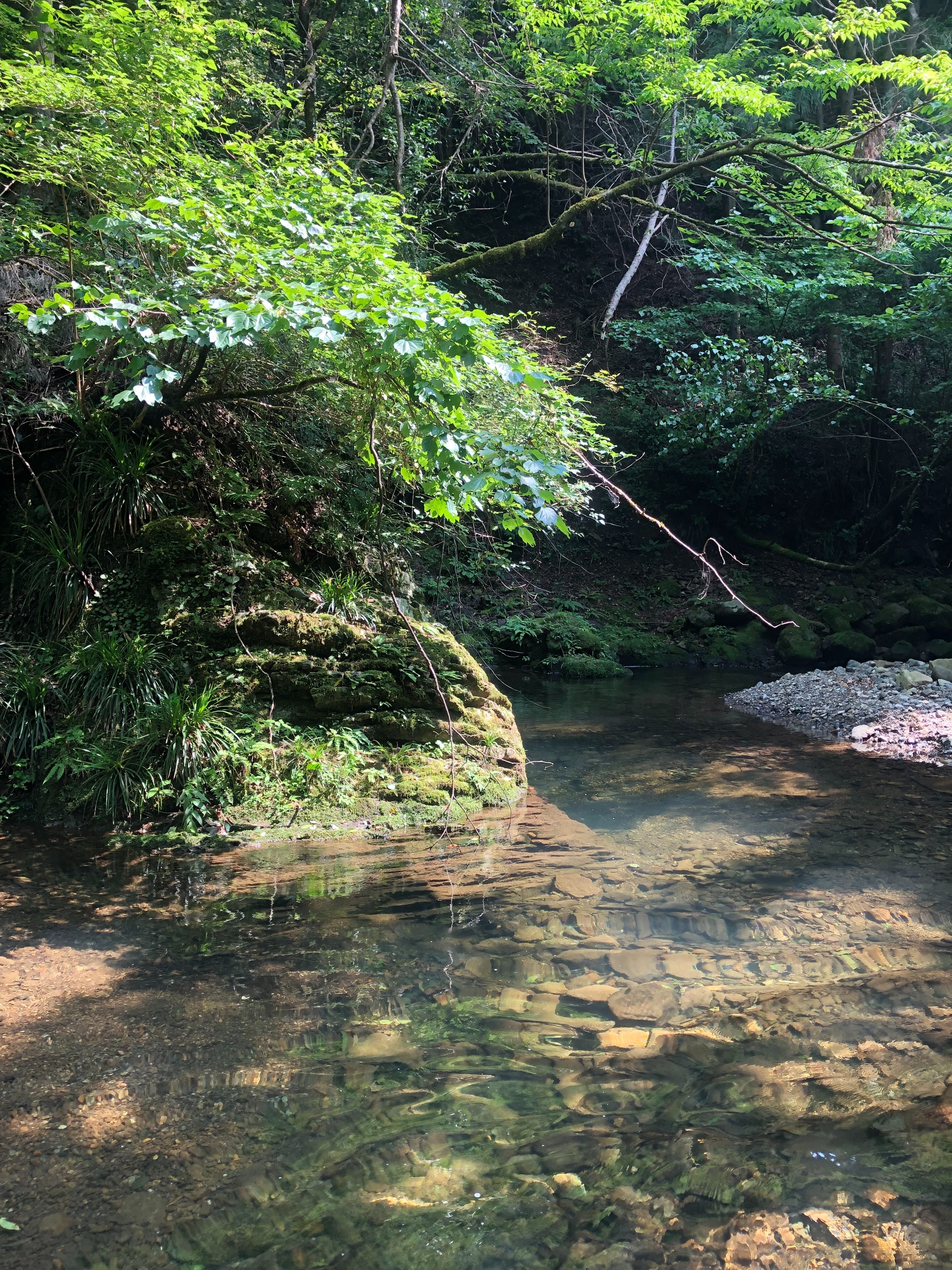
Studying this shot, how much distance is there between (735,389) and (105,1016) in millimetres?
15078

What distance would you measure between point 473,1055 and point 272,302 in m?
3.44

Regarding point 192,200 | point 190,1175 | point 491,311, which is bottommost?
point 190,1175

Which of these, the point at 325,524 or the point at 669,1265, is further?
the point at 325,524

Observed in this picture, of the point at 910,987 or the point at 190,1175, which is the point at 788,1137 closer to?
the point at 910,987

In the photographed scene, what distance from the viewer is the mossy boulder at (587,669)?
12.8 metres

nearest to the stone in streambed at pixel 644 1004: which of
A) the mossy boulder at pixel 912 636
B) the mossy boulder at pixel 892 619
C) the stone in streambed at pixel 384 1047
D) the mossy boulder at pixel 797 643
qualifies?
the stone in streambed at pixel 384 1047

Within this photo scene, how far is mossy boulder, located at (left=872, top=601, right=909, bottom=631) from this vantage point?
14273mm

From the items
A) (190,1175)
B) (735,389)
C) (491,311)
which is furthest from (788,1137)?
(491,311)

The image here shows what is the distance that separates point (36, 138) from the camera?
4.94m

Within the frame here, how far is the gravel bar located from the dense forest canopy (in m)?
3.88

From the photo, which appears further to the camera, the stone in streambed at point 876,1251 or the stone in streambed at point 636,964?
the stone in streambed at point 636,964

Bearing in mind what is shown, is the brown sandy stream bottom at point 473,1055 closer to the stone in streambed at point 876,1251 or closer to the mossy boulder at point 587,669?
the stone in streambed at point 876,1251

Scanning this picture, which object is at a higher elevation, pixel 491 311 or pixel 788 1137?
pixel 491 311

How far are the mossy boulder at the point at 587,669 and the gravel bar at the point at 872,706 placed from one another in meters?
2.13
